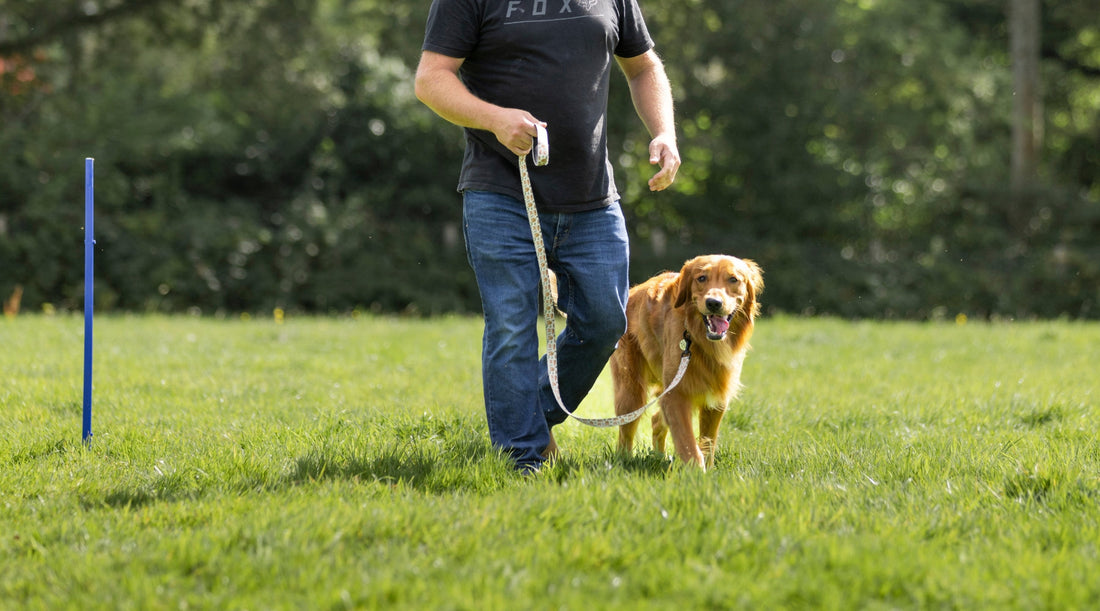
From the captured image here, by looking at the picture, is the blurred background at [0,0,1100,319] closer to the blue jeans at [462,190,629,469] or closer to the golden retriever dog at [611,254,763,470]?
the golden retriever dog at [611,254,763,470]

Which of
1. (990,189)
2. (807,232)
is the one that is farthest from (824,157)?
(990,189)

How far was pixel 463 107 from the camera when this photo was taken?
3539 millimetres

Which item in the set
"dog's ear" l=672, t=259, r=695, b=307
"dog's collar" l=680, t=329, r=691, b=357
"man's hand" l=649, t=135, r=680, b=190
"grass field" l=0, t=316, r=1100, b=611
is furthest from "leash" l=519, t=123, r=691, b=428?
"man's hand" l=649, t=135, r=680, b=190

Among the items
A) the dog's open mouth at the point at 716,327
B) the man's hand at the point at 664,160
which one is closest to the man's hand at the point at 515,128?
the man's hand at the point at 664,160

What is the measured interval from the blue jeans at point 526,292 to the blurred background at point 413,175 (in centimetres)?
974

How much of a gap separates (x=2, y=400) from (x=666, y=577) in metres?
4.14

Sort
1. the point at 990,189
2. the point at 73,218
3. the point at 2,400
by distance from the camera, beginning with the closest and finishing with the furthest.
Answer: the point at 2,400
the point at 73,218
the point at 990,189

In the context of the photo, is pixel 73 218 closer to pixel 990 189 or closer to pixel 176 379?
pixel 176 379

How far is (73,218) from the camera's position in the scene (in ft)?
41.3

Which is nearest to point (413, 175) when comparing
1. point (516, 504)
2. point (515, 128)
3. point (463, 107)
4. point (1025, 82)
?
point (1025, 82)

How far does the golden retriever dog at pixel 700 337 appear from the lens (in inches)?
158

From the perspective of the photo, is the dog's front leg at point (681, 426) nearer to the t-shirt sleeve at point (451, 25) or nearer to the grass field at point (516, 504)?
Answer: the grass field at point (516, 504)

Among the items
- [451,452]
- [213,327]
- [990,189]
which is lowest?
[213,327]

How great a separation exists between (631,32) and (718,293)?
1136mm
